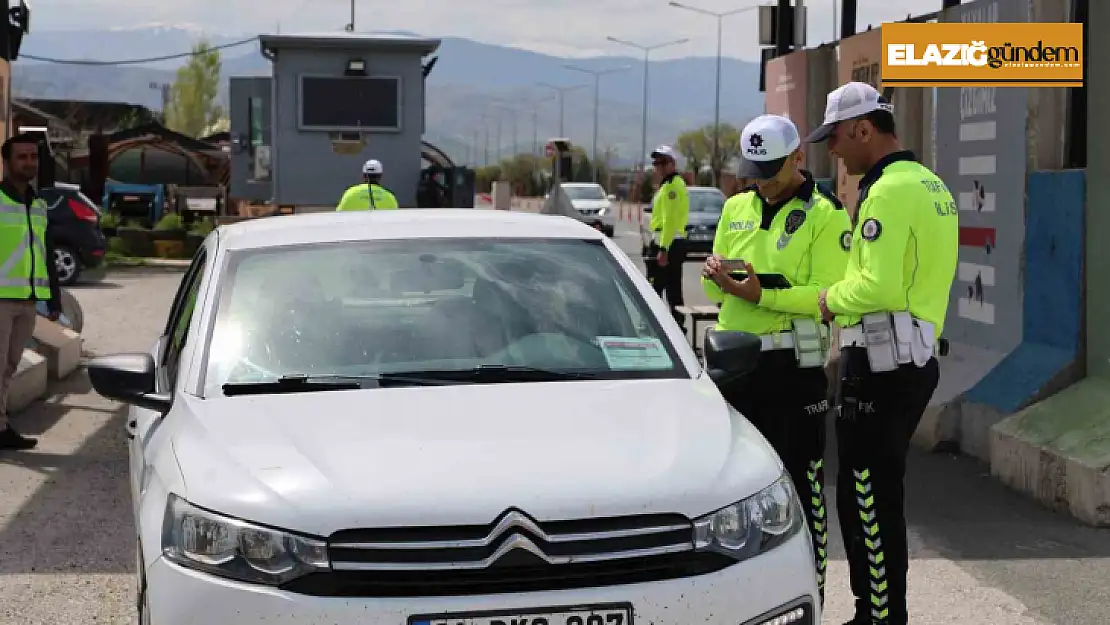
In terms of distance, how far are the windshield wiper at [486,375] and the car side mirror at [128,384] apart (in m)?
0.71

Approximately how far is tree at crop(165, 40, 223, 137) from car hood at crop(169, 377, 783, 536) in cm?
8361

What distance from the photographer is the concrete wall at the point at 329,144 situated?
912 inches

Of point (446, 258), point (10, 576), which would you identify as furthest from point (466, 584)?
point (10, 576)

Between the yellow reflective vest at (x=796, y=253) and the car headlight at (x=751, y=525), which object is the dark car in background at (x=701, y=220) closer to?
the yellow reflective vest at (x=796, y=253)

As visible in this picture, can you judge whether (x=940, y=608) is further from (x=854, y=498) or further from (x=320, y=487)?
(x=320, y=487)

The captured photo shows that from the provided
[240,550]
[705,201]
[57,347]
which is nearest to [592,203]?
[705,201]

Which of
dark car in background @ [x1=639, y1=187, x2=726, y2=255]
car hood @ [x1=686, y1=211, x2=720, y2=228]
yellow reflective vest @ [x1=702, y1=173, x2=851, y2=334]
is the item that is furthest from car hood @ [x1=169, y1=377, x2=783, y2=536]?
car hood @ [x1=686, y1=211, x2=720, y2=228]

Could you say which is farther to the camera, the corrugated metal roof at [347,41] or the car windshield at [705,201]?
the car windshield at [705,201]

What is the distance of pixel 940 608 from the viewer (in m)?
5.75

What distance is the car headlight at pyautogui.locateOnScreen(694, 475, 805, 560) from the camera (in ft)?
12.0

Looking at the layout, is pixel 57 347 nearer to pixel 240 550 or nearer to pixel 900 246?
pixel 900 246

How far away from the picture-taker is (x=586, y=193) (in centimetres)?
4544

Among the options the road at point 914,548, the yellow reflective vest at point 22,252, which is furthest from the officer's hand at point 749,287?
the yellow reflective vest at point 22,252

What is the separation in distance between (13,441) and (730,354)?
5.97m
